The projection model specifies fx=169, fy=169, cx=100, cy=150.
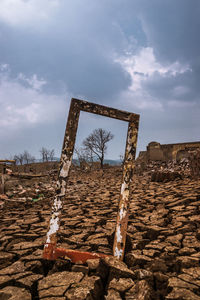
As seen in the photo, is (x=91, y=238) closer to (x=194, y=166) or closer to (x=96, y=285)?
(x=96, y=285)

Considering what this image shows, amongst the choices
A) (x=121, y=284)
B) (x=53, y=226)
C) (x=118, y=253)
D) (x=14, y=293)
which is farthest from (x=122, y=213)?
(x=14, y=293)

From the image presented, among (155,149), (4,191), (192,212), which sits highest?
(155,149)

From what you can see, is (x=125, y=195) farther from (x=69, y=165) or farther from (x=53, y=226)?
(x=53, y=226)

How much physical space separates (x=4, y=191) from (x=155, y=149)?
12992 millimetres

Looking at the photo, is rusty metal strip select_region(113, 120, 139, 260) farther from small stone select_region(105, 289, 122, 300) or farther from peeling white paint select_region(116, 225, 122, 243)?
small stone select_region(105, 289, 122, 300)

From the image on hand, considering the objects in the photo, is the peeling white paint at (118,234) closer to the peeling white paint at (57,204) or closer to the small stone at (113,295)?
the small stone at (113,295)

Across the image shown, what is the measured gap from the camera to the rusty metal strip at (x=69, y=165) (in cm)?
146

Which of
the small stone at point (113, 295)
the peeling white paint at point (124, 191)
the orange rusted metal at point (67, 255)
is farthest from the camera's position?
the peeling white paint at point (124, 191)

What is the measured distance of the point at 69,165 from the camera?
1523 mm

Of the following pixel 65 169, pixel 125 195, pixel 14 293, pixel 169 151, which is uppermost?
pixel 169 151

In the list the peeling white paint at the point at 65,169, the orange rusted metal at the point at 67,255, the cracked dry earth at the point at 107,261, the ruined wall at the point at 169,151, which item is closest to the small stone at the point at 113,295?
the cracked dry earth at the point at 107,261

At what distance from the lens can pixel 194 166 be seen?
18.7ft

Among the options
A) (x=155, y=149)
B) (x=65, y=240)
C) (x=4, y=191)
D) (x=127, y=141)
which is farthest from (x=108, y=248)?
(x=155, y=149)

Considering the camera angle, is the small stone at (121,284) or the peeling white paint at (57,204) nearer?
the small stone at (121,284)
